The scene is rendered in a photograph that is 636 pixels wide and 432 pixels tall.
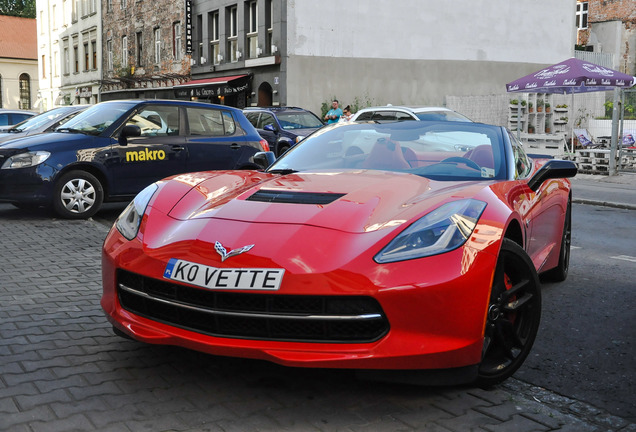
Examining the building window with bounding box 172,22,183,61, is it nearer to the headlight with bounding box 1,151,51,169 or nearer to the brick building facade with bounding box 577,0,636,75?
the brick building facade with bounding box 577,0,636,75

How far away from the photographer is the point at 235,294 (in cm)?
337

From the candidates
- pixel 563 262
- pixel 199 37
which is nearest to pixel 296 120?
pixel 563 262

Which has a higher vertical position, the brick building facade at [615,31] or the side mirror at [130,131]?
the brick building facade at [615,31]

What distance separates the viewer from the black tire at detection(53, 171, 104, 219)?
9.78m

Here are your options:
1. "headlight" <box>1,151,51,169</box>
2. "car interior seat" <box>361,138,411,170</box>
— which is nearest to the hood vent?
"car interior seat" <box>361,138,411,170</box>

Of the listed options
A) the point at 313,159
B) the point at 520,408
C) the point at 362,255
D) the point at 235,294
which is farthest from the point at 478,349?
the point at 313,159

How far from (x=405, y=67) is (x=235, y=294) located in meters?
31.0

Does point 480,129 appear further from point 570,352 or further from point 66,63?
point 66,63

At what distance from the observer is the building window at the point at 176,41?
39.1m

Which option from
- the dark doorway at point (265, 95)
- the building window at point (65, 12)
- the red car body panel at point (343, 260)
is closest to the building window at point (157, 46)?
the dark doorway at point (265, 95)

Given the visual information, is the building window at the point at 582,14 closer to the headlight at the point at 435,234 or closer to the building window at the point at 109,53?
the building window at the point at 109,53

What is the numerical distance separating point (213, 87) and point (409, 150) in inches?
1186

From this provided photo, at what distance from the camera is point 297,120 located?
20.9 m

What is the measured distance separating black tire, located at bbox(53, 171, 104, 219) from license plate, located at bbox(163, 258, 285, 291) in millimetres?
6860
